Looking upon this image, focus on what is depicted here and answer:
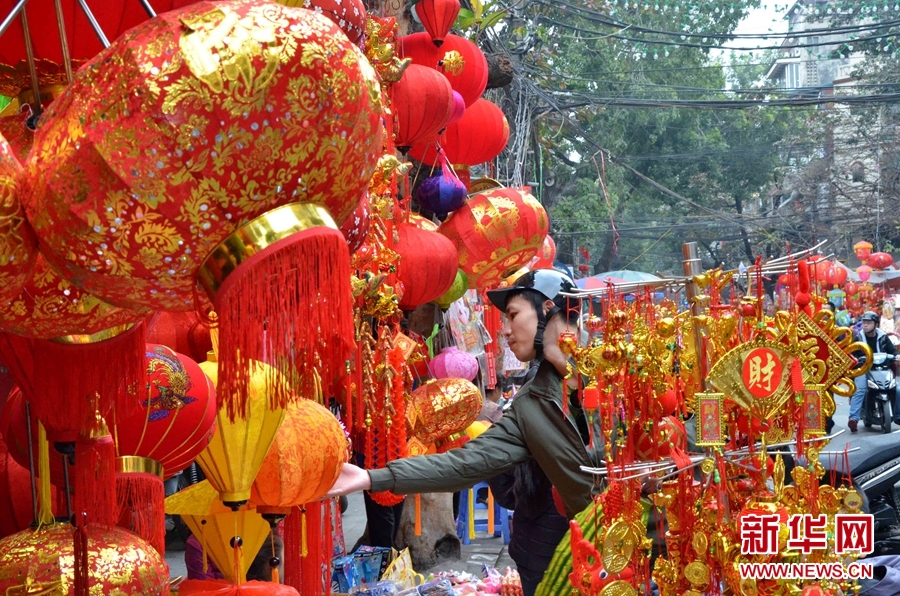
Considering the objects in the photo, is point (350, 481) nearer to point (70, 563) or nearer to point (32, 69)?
point (70, 563)

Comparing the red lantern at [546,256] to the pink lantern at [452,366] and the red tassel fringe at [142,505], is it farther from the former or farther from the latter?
the red tassel fringe at [142,505]

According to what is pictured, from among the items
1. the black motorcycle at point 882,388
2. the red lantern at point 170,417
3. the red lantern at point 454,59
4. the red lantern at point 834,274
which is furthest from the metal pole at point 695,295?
the red lantern at point 834,274

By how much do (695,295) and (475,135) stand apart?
2.30 m

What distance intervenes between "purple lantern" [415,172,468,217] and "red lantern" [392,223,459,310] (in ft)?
0.87

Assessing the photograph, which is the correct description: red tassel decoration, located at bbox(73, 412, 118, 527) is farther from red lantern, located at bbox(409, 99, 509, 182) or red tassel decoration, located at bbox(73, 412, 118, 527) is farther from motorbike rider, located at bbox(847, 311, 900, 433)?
motorbike rider, located at bbox(847, 311, 900, 433)

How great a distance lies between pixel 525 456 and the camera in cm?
253

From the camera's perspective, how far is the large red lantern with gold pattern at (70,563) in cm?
134

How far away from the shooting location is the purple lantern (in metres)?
3.81

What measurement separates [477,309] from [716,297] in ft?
10.8

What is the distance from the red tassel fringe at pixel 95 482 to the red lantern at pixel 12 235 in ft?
1.42

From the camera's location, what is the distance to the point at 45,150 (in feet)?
3.34

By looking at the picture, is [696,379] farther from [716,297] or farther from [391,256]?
[391,256]

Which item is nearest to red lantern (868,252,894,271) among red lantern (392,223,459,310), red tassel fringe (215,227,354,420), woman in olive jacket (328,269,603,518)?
red lantern (392,223,459,310)

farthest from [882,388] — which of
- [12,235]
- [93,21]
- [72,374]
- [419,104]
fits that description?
[12,235]
